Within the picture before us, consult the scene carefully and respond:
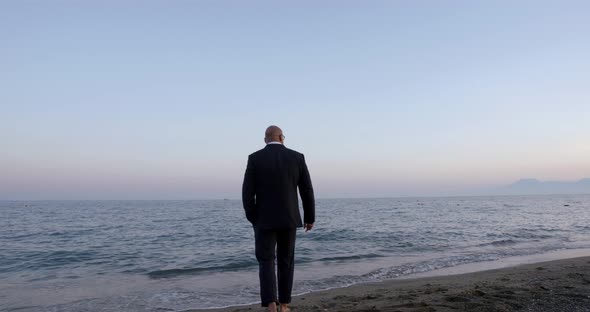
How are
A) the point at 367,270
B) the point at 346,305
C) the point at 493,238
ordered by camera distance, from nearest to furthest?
the point at 346,305
the point at 367,270
the point at 493,238

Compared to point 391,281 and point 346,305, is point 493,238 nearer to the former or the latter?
point 391,281

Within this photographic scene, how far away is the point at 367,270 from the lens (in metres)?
11.2

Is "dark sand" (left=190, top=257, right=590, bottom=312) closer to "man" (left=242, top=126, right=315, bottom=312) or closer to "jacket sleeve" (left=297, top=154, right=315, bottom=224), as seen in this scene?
"man" (left=242, top=126, right=315, bottom=312)

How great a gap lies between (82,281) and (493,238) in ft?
54.3

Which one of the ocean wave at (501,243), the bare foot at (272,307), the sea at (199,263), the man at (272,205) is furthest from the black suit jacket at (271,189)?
the ocean wave at (501,243)

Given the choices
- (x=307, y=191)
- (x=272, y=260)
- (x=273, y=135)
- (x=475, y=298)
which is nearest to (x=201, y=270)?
(x=272, y=260)

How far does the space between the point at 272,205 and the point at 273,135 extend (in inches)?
31.9

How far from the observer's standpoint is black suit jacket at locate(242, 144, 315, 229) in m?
4.48

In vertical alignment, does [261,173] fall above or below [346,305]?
above

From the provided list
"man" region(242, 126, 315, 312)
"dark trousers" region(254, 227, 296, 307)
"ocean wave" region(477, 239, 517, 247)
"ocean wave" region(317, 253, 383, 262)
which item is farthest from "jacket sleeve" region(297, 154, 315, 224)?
"ocean wave" region(477, 239, 517, 247)

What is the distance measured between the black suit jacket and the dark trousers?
5.8 inches

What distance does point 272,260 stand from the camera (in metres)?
4.62

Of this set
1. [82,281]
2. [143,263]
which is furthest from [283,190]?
[143,263]

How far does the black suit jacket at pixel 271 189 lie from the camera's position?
4480 millimetres
